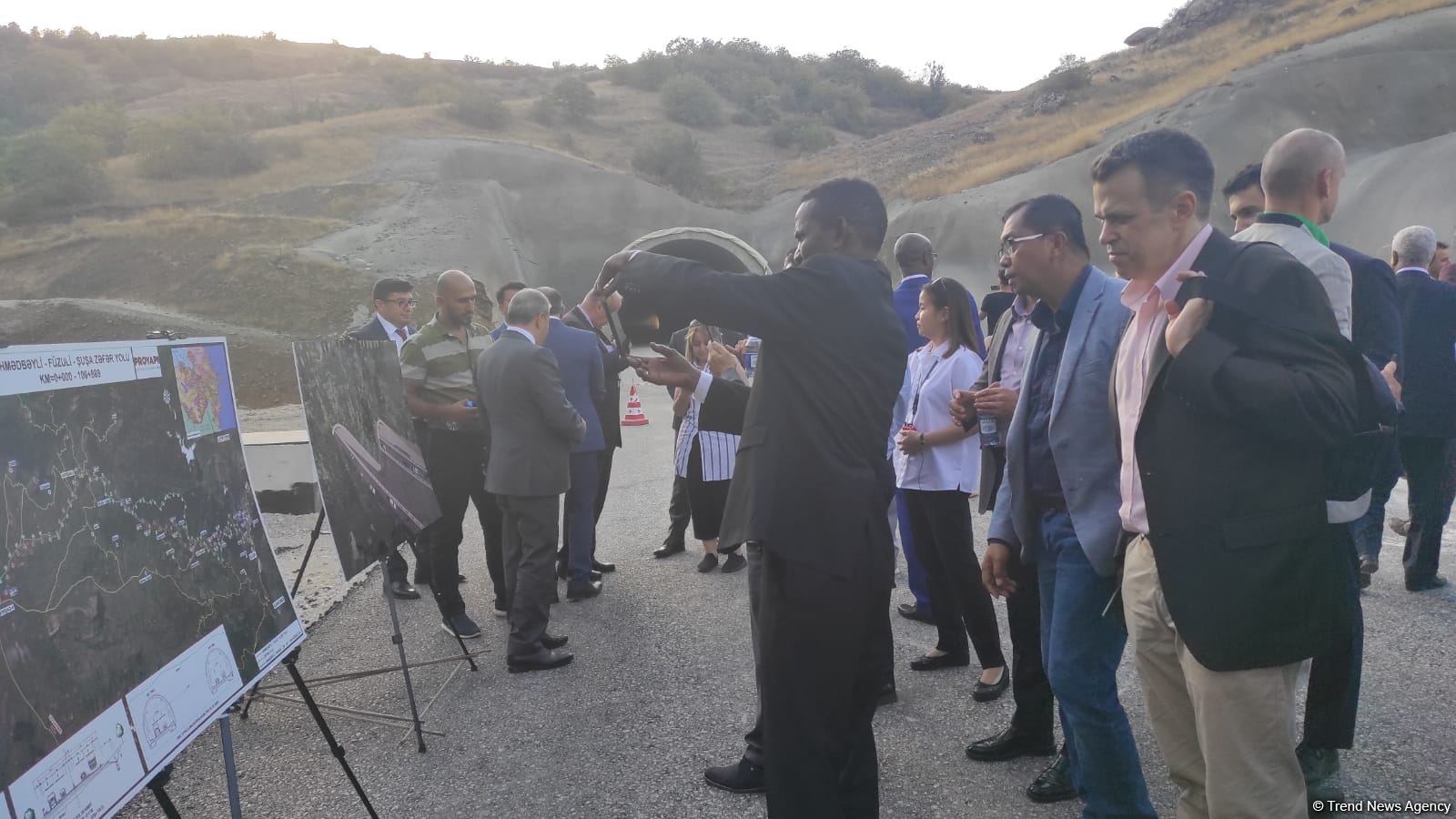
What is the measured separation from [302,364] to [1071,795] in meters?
3.66

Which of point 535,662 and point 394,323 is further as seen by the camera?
point 394,323

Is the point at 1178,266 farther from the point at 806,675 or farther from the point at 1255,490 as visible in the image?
the point at 806,675

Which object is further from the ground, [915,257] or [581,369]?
[915,257]

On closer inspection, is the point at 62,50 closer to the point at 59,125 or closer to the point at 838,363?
the point at 59,125

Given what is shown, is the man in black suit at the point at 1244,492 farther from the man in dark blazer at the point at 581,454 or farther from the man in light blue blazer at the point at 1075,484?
the man in dark blazer at the point at 581,454

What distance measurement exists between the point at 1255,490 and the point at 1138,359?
1.63ft

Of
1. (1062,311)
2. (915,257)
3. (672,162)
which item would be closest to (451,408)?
(915,257)

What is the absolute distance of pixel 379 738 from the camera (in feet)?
13.2

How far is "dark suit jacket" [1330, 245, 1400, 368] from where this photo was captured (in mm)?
3361

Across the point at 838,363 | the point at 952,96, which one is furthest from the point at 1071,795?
the point at 952,96

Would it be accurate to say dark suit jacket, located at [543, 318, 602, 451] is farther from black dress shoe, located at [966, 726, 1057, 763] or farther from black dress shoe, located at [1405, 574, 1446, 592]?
black dress shoe, located at [1405, 574, 1446, 592]

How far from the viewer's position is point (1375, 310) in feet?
11.0

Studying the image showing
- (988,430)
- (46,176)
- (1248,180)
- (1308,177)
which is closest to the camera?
(1308,177)

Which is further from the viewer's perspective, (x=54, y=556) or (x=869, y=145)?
(x=869, y=145)
